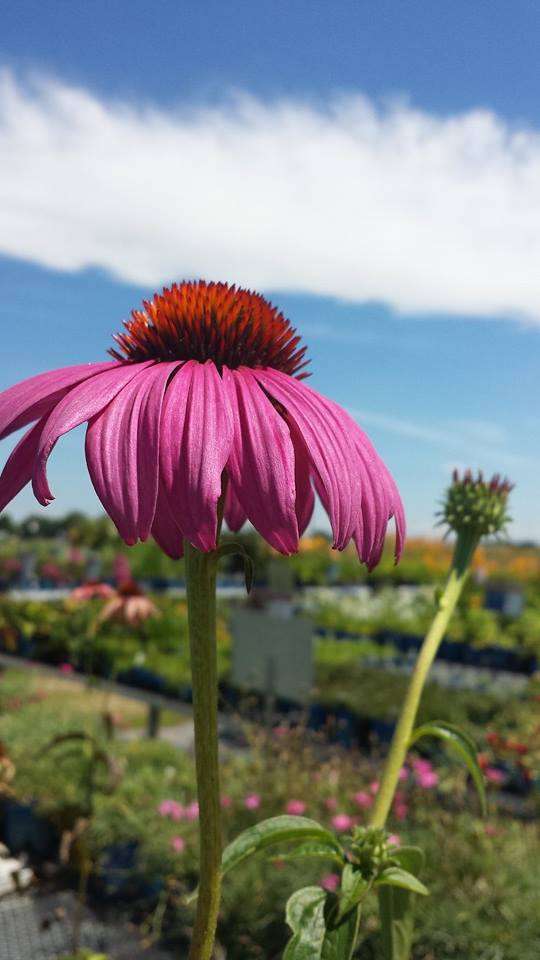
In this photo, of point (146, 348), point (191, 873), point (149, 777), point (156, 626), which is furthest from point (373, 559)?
point (156, 626)

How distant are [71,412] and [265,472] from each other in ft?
0.41

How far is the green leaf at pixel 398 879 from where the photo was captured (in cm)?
73

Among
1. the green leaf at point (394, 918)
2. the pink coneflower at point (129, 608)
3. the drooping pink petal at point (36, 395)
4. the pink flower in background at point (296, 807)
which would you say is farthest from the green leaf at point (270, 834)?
the pink coneflower at point (129, 608)

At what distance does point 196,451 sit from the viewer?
517 mm

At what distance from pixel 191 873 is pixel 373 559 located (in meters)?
2.71

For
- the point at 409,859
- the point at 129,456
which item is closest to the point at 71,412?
the point at 129,456

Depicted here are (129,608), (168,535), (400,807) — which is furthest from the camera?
(129,608)

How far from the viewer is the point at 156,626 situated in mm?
7895

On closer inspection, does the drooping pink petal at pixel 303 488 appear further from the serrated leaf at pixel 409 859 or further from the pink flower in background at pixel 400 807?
the pink flower in background at pixel 400 807

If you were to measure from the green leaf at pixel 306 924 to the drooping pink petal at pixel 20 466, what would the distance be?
38cm

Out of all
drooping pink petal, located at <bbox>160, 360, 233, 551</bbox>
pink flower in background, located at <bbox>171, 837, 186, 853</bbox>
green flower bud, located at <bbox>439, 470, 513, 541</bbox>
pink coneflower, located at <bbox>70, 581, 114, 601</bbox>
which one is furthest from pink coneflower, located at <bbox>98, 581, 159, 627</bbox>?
drooping pink petal, located at <bbox>160, 360, 233, 551</bbox>

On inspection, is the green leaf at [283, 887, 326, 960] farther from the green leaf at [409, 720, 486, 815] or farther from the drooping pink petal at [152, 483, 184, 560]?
the drooping pink petal at [152, 483, 184, 560]

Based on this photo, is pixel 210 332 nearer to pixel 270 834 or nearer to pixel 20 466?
pixel 20 466

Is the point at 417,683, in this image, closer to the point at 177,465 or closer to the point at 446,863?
the point at 177,465
